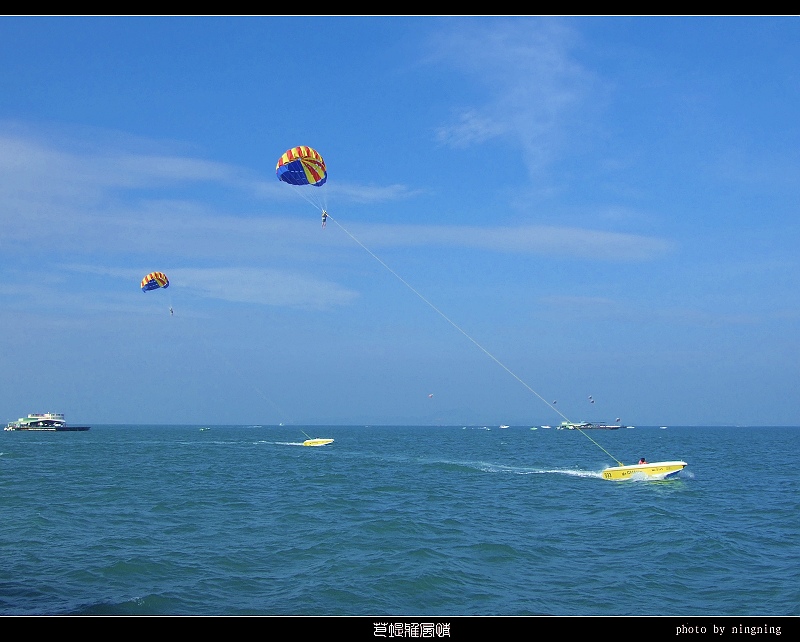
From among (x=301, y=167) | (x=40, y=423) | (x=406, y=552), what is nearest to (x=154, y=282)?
(x=301, y=167)

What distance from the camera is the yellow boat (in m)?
35.8

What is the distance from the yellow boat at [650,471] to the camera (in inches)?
1407

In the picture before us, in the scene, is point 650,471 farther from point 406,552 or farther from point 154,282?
point 154,282

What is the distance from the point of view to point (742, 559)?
18.7m

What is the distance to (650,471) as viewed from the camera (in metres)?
36.2

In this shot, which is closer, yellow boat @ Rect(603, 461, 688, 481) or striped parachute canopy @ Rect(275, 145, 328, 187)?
striped parachute canopy @ Rect(275, 145, 328, 187)

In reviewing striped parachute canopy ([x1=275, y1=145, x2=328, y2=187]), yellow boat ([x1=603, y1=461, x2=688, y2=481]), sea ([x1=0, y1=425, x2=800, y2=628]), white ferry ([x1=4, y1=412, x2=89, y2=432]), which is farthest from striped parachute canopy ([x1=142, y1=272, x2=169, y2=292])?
white ferry ([x1=4, y1=412, x2=89, y2=432])

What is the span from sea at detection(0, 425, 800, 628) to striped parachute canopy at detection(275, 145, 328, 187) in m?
14.4

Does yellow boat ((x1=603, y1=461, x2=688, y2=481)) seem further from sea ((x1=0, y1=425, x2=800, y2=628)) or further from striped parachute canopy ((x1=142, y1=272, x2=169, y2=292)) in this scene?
striped parachute canopy ((x1=142, y1=272, x2=169, y2=292))

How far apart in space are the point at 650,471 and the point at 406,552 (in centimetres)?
2242

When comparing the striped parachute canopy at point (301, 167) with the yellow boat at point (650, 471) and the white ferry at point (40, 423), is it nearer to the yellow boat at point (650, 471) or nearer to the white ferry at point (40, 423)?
the yellow boat at point (650, 471)
